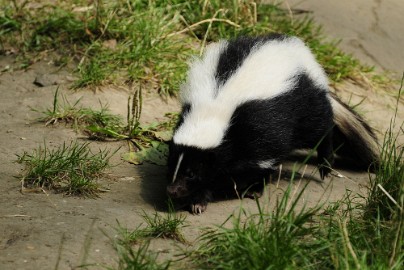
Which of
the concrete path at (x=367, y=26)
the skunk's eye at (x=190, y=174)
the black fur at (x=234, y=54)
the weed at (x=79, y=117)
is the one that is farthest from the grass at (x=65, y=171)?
the concrete path at (x=367, y=26)

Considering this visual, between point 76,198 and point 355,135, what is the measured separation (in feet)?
7.95

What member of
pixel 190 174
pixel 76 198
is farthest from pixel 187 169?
pixel 76 198

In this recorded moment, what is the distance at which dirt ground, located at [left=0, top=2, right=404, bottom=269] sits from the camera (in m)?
4.34

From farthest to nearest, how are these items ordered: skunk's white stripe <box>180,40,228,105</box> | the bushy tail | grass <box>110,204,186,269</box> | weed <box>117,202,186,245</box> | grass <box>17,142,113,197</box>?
the bushy tail, skunk's white stripe <box>180,40,228,105</box>, grass <box>17,142,113,197</box>, weed <box>117,202,186,245</box>, grass <box>110,204,186,269</box>

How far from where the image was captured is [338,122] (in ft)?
21.3

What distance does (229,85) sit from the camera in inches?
215

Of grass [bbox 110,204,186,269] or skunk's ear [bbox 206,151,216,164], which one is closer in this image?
grass [bbox 110,204,186,269]

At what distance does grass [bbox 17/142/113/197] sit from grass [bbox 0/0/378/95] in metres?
1.50

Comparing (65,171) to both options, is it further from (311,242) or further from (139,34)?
(139,34)

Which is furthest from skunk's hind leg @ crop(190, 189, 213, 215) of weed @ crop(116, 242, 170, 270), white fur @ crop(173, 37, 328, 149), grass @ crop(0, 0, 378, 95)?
grass @ crop(0, 0, 378, 95)

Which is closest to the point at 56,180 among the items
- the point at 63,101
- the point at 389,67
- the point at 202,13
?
the point at 63,101

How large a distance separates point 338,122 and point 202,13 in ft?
6.93

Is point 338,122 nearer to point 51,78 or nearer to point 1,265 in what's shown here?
point 51,78

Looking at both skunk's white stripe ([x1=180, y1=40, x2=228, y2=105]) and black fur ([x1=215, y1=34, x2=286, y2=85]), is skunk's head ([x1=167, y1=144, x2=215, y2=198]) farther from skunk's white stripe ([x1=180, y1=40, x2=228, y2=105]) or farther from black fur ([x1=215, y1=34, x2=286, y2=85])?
black fur ([x1=215, y1=34, x2=286, y2=85])
